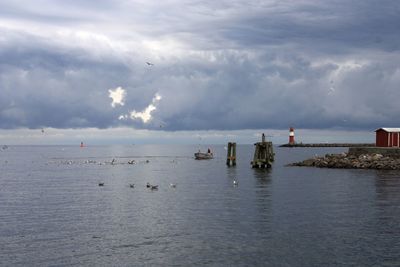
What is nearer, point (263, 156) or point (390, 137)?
point (390, 137)

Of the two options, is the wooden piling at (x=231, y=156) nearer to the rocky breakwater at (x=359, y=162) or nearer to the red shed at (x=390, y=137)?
the rocky breakwater at (x=359, y=162)

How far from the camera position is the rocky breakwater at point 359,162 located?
265 feet

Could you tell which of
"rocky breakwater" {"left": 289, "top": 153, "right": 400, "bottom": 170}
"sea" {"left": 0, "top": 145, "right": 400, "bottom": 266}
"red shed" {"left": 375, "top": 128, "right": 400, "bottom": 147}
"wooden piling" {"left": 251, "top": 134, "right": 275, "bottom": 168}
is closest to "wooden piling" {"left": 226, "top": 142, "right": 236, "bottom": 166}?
"wooden piling" {"left": 251, "top": 134, "right": 275, "bottom": 168}

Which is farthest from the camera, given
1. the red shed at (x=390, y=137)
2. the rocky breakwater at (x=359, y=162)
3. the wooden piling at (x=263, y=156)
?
the wooden piling at (x=263, y=156)

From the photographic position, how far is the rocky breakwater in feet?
265

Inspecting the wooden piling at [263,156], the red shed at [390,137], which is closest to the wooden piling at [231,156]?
the wooden piling at [263,156]

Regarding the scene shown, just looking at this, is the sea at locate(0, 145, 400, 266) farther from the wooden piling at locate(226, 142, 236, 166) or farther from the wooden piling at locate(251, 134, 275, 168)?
the wooden piling at locate(226, 142, 236, 166)

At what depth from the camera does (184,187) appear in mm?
60906

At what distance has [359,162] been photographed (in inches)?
3378

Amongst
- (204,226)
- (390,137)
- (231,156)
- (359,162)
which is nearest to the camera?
(204,226)

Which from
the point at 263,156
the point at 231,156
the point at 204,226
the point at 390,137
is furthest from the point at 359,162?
the point at 204,226

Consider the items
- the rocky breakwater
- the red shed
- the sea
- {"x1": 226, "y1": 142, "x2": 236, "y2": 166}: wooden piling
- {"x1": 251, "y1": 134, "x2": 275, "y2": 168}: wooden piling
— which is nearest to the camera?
the sea

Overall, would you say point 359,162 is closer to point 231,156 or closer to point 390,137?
point 390,137

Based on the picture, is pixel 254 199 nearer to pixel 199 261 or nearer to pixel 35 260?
pixel 199 261
